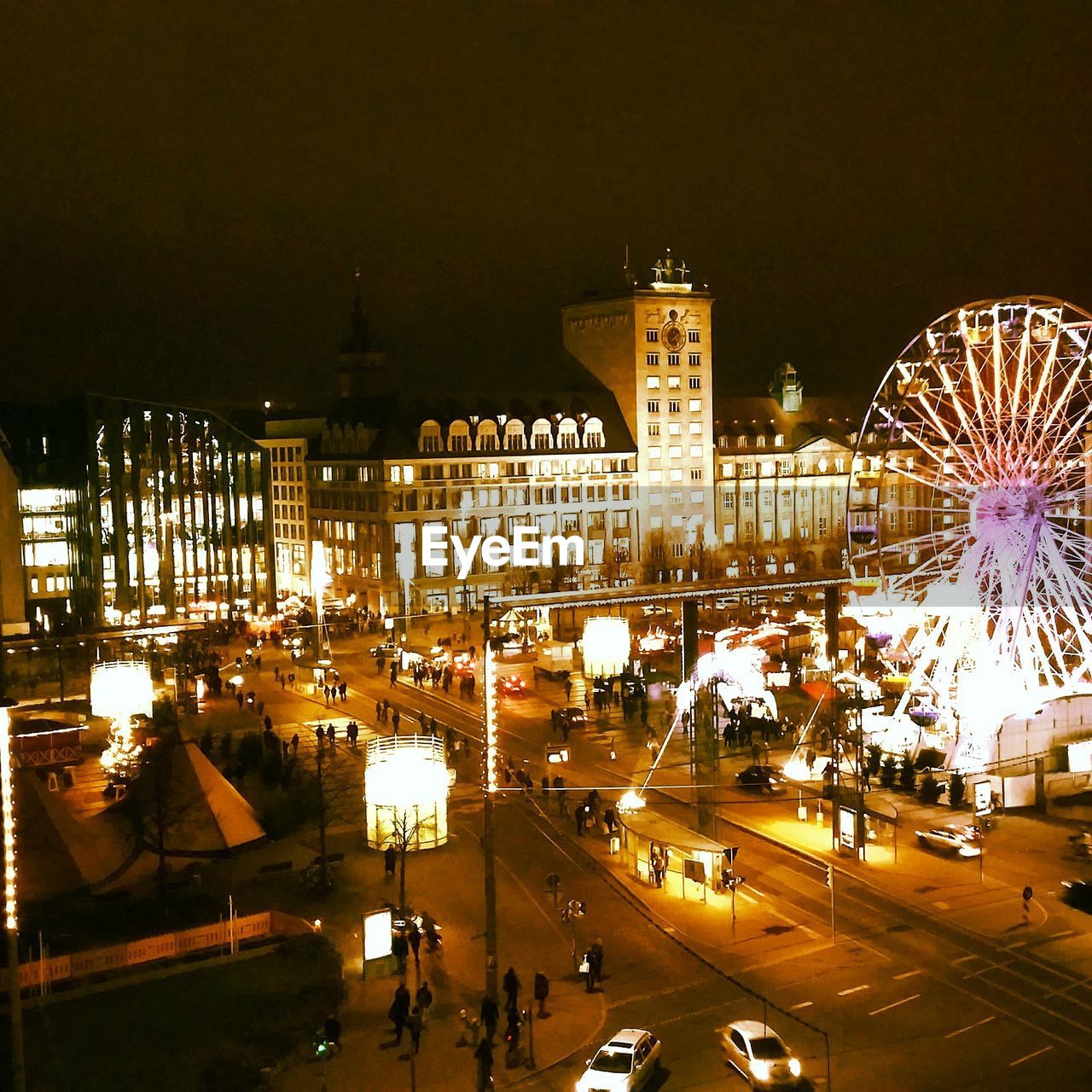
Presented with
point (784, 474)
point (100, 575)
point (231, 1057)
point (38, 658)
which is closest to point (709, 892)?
point (231, 1057)

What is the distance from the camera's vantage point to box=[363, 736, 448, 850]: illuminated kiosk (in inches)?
1201

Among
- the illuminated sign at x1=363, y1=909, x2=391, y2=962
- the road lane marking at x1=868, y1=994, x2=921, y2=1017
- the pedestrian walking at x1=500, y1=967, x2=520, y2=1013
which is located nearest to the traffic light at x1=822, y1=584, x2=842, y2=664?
the road lane marking at x1=868, y1=994, x2=921, y2=1017

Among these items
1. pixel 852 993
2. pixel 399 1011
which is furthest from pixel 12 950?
pixel 852 993

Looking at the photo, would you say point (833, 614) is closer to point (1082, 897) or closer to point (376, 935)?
point (376, 935)

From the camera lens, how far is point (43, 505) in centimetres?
8025

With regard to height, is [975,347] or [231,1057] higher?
[975,347]

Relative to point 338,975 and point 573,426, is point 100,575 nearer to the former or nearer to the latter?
point 573,426

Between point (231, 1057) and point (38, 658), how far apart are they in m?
44.5

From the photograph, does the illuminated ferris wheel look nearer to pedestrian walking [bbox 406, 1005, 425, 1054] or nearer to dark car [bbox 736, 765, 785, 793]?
dark car [bbox 736, 765, 785, 793]

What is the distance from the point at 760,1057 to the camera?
67.0 feet

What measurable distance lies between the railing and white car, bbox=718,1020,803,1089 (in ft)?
28.9

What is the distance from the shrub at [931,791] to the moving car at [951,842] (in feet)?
12.5

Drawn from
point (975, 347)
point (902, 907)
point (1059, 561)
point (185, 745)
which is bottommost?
point (902, 907)
